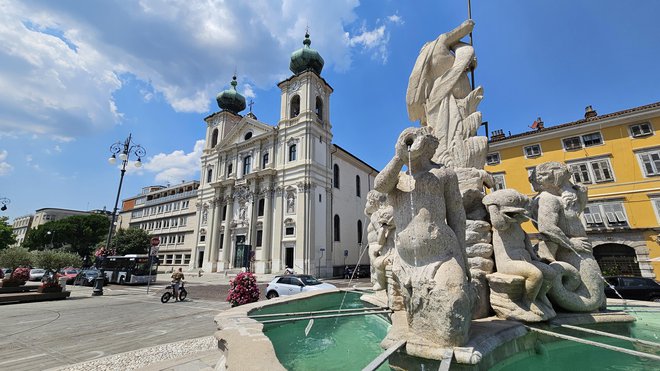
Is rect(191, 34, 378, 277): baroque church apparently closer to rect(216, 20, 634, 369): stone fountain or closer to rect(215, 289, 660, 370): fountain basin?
rect(216, 20, 634, 369): stone fountain

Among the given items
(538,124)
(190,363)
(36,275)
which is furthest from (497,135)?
(36,275)

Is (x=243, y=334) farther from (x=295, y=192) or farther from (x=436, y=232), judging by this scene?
(x=295, y=192)

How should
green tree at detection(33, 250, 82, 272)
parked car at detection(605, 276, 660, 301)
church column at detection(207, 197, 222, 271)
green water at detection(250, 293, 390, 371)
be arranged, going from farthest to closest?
church column at detection(207, 197, 222, 271) → green tree at detection(33, 250, 82, 272) → parked car at detection(605, 276, 660, 301) → green water at detection(250, 293, 390, 371)

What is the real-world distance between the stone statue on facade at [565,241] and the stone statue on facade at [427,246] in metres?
2.16

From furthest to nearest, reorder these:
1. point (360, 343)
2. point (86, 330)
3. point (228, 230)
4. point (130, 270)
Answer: point (228, 230), point (130, 270), point (86, 330), point (360, 343)

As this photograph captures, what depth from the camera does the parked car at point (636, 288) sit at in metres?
10.5

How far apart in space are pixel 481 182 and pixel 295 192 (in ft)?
92.0

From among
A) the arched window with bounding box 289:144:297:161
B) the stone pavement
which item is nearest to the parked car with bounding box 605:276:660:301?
the stone pavement

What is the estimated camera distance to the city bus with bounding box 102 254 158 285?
955 inches

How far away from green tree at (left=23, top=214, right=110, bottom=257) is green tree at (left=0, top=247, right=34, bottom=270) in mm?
38200

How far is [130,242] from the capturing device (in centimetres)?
4512

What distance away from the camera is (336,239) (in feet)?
114

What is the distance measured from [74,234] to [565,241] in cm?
6803

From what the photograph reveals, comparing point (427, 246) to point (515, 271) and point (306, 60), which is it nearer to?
point (515, 271)
